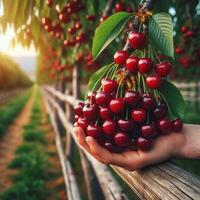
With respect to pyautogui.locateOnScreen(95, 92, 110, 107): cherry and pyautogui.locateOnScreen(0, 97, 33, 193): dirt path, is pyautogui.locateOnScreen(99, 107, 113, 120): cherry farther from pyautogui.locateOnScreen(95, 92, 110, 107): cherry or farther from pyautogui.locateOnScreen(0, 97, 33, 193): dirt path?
pyautogui.locateOnScreen(0, 97, 33, 193): dirt path

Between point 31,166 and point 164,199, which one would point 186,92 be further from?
point 164,199

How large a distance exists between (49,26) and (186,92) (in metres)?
Answer: 14.9

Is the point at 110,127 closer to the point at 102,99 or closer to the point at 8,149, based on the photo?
the point at 102,99

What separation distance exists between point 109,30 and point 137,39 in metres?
0.11

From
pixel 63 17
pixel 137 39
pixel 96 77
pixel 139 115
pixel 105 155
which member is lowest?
pixel 105 155

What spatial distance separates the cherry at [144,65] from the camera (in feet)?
3.67

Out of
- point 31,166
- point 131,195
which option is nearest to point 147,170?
point 131,195

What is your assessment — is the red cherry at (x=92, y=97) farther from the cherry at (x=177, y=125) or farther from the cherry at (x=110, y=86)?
the cherry at (x=177, y=125)

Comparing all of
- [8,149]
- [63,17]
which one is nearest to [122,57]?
[63,17]

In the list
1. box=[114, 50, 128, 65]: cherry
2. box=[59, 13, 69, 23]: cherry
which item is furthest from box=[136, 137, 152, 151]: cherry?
box=[59, 13, 69, 23]: cherry

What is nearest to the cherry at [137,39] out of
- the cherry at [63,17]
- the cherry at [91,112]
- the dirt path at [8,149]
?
the cherry at [91,112]

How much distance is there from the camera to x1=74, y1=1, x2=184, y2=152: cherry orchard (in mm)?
1123

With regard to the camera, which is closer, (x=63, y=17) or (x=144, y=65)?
(x=144, y=65)

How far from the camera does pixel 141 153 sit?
119 centimetres
